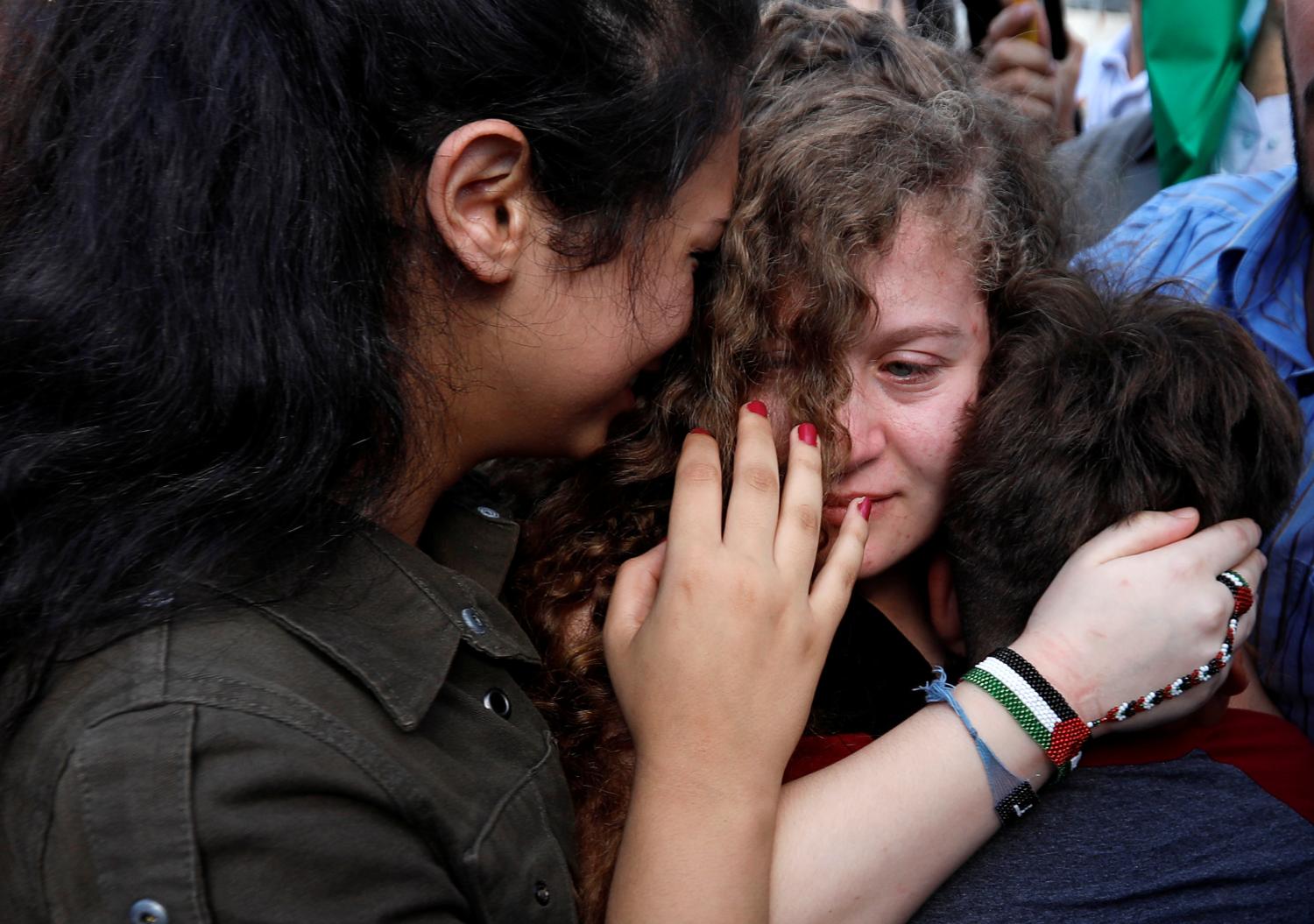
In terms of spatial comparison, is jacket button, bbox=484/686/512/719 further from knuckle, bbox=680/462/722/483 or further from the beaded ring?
the beaded ring

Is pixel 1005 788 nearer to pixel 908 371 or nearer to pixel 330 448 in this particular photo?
pixel 908 371

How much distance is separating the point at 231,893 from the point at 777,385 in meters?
1.10

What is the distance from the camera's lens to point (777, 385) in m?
1.85

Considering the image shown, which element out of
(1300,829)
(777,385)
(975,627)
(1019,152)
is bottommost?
(1300,829)

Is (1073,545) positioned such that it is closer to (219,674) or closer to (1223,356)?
(1223,356)

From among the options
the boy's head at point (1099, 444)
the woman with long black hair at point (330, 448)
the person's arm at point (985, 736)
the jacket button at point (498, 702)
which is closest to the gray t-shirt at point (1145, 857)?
the person's arm at point (985, 736)

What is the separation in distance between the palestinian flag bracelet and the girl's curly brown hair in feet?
1.29

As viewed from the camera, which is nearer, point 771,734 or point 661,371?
point 771,734

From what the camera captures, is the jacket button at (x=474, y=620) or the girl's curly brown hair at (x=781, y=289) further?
the girl's curly brown hair at (x=781, y=289)

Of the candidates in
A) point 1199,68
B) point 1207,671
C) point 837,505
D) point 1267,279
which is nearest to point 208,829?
point 837,505

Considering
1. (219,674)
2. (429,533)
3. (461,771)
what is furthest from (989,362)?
(219,674)

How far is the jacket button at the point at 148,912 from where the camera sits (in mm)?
1057

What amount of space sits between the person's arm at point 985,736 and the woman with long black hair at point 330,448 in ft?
0.20

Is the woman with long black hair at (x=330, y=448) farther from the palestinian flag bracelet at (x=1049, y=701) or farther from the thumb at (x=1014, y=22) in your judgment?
the thumb at (x=1014, y=22)
